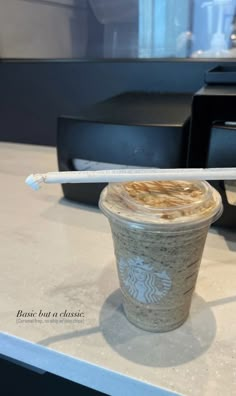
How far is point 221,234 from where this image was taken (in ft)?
1.82

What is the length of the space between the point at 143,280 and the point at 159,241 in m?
0.05

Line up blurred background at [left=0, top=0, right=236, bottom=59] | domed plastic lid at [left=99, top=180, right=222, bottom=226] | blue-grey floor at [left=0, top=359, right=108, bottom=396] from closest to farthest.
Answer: domed plastic lid at [left=99, top=180, right=222, bottom=226]
blue-grey floor at [left=0, top=359, right=108, bottom=396]
blurred background at [left=0, top=0, right=236, bottom=59]

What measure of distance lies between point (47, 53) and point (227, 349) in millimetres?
886

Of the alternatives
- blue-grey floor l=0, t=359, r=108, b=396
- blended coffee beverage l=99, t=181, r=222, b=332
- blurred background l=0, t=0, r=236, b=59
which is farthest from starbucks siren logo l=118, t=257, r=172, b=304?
blurred background l=0, t=0, r=236, b=59

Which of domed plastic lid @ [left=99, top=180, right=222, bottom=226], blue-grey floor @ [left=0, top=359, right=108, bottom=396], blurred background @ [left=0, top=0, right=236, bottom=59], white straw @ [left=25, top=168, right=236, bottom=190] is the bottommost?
blue-grey floor @ [left=0, top=359, right=108, bottom=396]

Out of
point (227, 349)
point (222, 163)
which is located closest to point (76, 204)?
point (222, 163)

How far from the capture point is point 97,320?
0.39 m

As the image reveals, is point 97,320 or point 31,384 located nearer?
point 97,320

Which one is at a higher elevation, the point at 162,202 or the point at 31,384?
the point at 162,202

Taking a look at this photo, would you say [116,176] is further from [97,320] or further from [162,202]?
[97,320]

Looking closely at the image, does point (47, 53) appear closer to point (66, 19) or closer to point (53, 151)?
point (66, 19)

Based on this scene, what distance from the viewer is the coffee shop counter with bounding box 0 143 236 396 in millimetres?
334

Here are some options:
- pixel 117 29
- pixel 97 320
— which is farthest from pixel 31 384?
pixel 117 29

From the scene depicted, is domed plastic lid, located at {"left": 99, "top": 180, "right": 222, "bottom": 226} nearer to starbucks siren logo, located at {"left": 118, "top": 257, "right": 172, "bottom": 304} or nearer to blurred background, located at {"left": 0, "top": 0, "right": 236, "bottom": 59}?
starbucks siren logo, located at {"left": 118, "top": 257, "right": 172, "bottom": 304}
